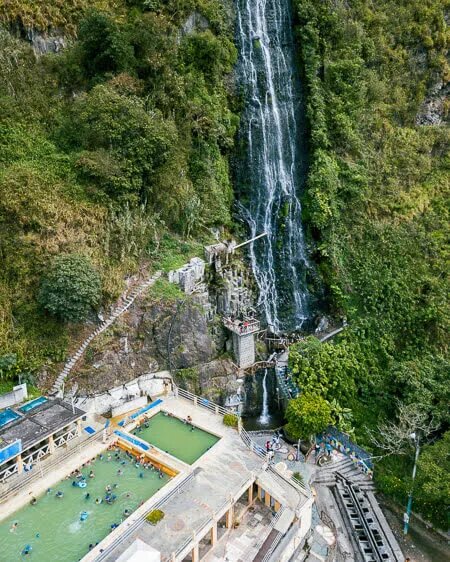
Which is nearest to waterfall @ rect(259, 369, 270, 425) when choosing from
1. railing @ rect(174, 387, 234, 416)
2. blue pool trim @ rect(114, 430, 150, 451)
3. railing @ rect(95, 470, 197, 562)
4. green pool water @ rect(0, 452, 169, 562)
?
railing @ rect(174, 387, 234, 416)

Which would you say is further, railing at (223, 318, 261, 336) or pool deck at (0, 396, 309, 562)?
railing at (223, 318, 261, 336)

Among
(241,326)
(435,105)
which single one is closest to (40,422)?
(241,326)

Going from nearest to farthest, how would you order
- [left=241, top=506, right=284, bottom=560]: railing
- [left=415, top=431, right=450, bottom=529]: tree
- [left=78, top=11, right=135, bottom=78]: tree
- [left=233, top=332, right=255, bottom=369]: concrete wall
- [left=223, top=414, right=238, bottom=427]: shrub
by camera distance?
A: [left=241, top=506, right=284, bottom=560]: railing, [left=415, top=431, right=450, bottom=529]: tree, [left=223, top=414, right=238, bottom=427]: shrub, [left=233, top=332, right=255, bottom=369]: concrete wall, [left=78, top=11, right=135, bottom=78]: tree

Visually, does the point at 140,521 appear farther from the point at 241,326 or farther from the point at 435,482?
the point at 435,482

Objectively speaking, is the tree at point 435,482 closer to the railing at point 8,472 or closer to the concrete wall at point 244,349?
the concrete wall at point 244,349

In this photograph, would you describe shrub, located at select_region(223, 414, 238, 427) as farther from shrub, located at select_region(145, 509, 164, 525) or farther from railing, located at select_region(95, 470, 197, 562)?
shrub, located at select_region(145, 509, 164, 525)

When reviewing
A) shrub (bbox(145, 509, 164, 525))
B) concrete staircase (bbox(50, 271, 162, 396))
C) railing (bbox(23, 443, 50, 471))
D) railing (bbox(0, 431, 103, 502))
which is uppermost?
concrete staircase (bbox(50, 271, 162, 396))

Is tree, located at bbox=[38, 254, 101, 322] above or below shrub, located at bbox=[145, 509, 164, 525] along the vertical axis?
above

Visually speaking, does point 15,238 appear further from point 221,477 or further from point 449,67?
point 449,67
